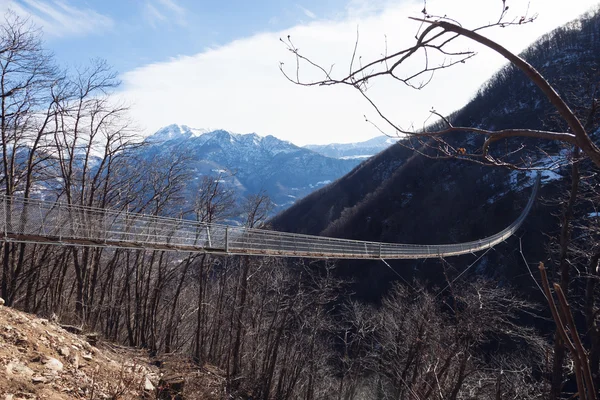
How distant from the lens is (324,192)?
82.6 metres

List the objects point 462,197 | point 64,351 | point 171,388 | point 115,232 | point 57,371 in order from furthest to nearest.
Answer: point 462,197, point 171,388, point 115,232, point 64,351, point 57,371

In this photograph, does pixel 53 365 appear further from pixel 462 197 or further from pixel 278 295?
pixel 462 197

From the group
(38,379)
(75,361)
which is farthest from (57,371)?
(75,361)

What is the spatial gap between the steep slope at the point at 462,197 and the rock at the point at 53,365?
31426 millimetres

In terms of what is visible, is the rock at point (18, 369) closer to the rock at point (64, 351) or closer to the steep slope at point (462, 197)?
the rock at point (64, 351)

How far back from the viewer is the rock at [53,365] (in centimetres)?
450

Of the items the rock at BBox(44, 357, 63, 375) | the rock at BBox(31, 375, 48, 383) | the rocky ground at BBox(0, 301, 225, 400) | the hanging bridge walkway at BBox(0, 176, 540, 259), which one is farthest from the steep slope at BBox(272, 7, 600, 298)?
the rock at BBox(31, 375, 48, 383)

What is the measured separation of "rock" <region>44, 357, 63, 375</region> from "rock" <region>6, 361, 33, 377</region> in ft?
0.90

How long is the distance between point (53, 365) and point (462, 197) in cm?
5204

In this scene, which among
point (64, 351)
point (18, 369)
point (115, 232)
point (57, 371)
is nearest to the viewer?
point (18, 369)

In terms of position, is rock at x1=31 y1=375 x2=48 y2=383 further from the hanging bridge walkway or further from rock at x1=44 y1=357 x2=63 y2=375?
the hanging bridge walkway

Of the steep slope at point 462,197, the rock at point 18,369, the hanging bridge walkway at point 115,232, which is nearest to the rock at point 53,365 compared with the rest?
the rock at point 18,369

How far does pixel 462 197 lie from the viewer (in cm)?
5069

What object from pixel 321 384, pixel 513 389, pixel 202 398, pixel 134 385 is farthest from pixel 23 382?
pixel 321 384
